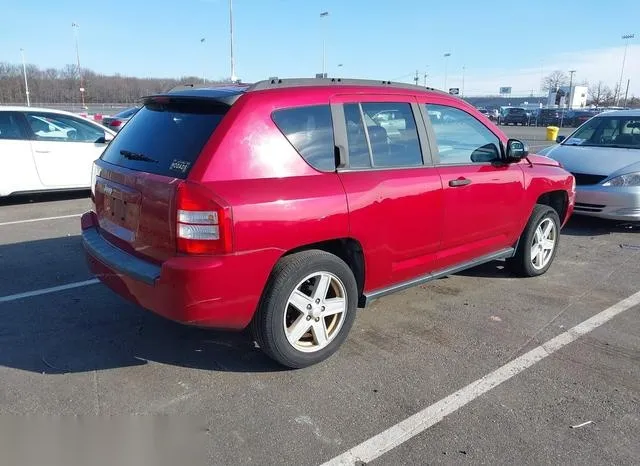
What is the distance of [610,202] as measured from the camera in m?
7.13

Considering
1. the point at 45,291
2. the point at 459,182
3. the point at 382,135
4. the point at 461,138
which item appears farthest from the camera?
the point at 45,291

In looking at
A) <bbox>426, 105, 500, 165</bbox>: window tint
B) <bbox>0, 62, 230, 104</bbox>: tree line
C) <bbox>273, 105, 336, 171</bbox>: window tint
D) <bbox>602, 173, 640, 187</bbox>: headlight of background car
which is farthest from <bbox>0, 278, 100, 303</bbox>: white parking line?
<bbox>0, 62, 230, 104</bbox>: tree line

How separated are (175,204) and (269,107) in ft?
2.81

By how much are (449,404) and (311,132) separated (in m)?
1.90

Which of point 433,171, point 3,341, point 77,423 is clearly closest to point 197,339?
point 77,423

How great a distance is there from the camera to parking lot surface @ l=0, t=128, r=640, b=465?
274 centimetres

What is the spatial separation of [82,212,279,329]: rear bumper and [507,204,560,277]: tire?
307 cm

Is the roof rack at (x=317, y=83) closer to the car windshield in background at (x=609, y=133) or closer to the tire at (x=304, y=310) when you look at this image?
the tire at (x=304, y=310)

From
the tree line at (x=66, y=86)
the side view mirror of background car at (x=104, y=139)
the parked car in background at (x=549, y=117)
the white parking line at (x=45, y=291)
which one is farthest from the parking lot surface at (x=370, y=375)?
the tree line at (x=66, y=86)

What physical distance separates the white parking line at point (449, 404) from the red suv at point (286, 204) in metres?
0.82

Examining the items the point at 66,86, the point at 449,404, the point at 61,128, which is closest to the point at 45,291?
the point at 449,404

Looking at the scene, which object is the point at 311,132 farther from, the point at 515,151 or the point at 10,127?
the point at 10,127

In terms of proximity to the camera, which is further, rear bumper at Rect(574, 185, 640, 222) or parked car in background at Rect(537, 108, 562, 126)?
parked car in background at Rect(537, 108, 562, 126)

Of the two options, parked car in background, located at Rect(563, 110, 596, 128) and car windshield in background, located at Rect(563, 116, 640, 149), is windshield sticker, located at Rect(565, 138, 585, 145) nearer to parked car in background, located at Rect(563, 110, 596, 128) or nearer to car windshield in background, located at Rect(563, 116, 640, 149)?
car windshield in background, located at Rect(563, 116, 640, 149)
